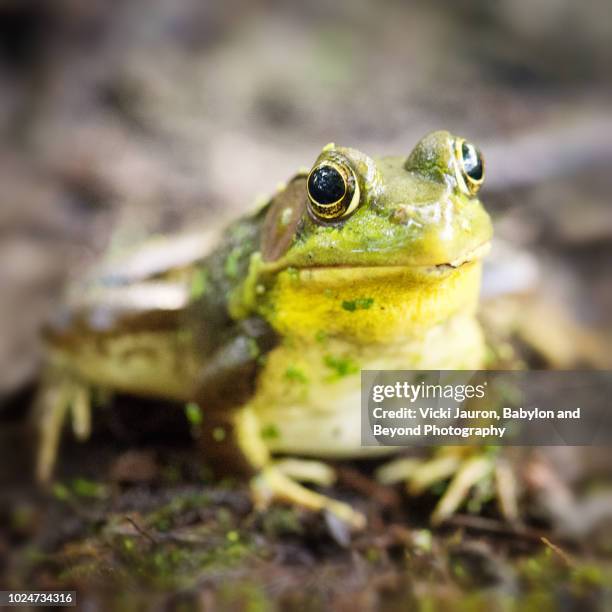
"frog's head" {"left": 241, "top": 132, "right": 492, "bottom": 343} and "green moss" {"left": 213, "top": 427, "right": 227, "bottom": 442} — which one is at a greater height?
"frog's head" {"left": 241, "top": 132, "right": 492, "bottom": 343}

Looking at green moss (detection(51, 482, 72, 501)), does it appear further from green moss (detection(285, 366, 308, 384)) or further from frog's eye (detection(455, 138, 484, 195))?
frog's eye (detection(455, 138, 484, 195))

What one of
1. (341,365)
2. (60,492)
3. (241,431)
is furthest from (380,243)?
(60,492)

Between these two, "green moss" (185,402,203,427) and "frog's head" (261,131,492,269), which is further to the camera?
"green moss" (185,402,203,427)

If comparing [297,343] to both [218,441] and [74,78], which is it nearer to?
[218,441]

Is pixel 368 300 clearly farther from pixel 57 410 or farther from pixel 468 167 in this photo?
pixel 57 410

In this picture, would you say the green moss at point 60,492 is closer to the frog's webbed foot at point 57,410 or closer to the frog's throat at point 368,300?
the frog's webbed foot at point 57,410

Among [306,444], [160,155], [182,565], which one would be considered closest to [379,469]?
[306,444]

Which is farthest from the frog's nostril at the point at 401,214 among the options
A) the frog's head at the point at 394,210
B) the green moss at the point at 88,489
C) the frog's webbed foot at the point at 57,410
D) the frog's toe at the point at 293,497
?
the frog's webbed foot at the point at 57,410

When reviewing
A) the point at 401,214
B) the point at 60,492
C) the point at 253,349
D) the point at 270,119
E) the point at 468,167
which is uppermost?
the point at 270,119

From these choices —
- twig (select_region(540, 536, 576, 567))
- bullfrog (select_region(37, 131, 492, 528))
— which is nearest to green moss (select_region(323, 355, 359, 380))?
bullfrog (select_region(37, 131, 492, 528))
